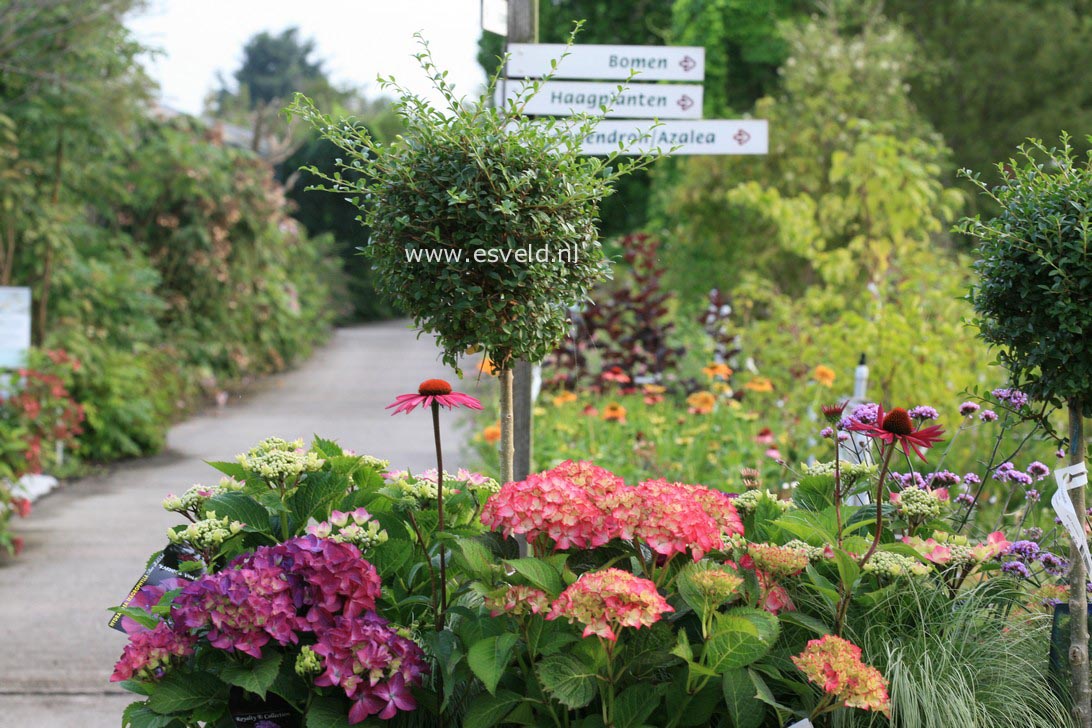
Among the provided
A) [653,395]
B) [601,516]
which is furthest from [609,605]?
[653,395]

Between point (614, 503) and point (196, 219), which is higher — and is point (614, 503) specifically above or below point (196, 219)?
below

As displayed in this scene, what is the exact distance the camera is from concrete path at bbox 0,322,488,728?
3424 millimetres

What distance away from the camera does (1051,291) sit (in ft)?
6.50

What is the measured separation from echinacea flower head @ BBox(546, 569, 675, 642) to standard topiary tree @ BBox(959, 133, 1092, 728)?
99 centimetres

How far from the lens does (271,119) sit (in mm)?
14406

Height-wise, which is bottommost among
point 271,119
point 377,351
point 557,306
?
point 377,351

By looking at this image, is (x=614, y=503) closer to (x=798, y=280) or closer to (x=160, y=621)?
(x=160, y=621)

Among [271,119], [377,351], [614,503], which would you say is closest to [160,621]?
[614,503]

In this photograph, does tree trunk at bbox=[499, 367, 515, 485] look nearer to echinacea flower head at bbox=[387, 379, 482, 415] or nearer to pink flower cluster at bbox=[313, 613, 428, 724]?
echinacea flower head at bbox=[387, 379, 482, 415]

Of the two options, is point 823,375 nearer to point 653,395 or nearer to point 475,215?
point 653,395

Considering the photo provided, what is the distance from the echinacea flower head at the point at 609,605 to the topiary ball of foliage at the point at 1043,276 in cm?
102

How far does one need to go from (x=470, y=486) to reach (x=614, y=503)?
1.49 feet

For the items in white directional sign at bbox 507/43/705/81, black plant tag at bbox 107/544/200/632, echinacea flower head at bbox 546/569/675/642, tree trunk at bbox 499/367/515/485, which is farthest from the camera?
white directional sign at bbox 507/43/705/81

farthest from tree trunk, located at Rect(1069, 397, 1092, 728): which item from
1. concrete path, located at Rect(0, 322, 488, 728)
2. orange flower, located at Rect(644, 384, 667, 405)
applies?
orange flower, located at Rect(644, 384, 667, 405)
